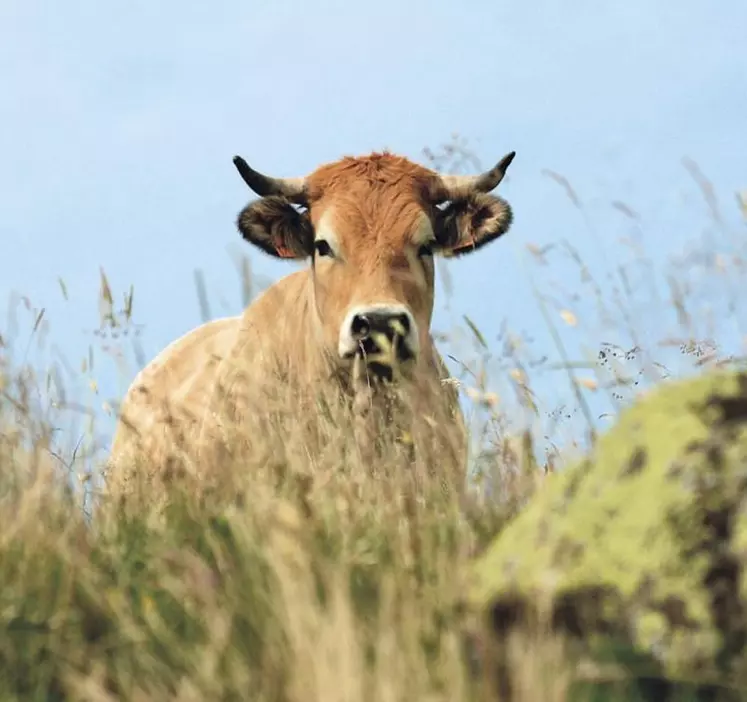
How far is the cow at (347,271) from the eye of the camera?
7332 millimetres

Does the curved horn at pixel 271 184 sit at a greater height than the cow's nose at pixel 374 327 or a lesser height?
greater

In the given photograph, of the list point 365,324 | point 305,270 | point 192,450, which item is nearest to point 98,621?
point 192,450

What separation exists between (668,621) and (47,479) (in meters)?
2.47

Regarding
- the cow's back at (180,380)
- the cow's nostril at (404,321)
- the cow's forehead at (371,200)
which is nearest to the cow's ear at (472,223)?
the cow's forehead at (371,200)

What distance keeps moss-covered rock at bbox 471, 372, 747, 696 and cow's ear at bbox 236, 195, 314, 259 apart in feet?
19.8

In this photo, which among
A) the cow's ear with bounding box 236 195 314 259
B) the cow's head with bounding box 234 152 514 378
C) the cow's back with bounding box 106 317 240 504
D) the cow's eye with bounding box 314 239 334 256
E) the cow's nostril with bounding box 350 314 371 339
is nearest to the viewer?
the cow's nostril with bounding box 350 314 371 339

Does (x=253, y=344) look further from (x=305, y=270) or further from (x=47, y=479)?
(x=47, y=479)

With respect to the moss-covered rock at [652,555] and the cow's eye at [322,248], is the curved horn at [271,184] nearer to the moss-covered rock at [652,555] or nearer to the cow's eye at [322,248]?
the cow's eye at [322,248]

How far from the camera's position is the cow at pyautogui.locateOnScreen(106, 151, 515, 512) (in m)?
7.33

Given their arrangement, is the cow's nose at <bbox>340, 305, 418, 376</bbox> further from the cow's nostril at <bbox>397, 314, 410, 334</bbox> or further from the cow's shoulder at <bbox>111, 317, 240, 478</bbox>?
the cow's shoulder at <bbox>111, 317, 240, 478</bbox>

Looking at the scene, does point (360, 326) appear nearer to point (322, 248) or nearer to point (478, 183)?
point (322, 248)

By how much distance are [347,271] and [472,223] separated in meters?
1.29

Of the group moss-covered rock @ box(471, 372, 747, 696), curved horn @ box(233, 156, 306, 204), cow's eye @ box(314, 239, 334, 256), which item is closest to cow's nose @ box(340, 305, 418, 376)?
cow's eye @ box(314, 239, 334, 256)

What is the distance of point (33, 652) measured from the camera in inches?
125
